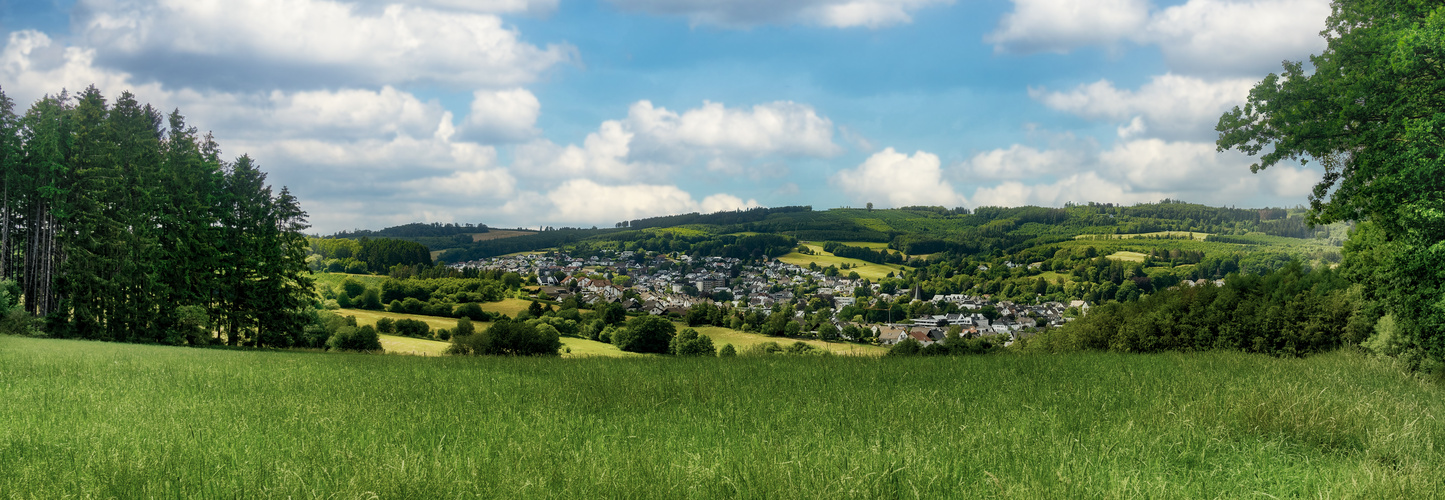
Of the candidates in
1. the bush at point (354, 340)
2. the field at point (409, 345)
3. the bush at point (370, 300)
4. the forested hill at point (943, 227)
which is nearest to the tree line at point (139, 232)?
the bush at point (354, 340)

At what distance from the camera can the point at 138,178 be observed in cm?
3875

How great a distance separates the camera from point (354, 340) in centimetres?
4316

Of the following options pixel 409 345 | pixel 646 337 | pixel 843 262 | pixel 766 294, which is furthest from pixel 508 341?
pixel 843 262

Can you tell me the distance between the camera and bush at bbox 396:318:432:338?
53.0m

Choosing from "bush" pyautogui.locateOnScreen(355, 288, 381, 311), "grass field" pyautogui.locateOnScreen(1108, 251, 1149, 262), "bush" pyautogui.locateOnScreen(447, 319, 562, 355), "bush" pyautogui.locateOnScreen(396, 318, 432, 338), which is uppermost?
"grass field" pyautogui.locateOnScreen(1108, 251, 1149, 262)

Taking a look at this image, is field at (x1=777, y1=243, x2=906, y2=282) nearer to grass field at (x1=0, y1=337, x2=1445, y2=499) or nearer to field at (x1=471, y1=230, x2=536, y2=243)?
field at (x1=471, y1=230, x2=536, y2=243)

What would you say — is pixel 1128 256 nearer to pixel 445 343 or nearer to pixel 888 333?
pixel 888 333

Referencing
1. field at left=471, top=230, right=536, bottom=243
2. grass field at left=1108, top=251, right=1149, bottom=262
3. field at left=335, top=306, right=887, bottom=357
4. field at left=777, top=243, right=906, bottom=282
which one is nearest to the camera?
field at left=335, top=306, right=887, bottom=357

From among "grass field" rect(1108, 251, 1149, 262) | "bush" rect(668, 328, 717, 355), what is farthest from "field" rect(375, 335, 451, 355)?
"grass field" rect(1108, 251, 1149, 262)

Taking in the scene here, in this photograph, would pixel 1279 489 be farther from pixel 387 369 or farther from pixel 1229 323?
pixel 1229 323

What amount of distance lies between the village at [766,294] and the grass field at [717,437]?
2461 centimetres

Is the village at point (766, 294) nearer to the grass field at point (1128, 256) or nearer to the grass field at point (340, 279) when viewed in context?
the grass field at point (340, 279)

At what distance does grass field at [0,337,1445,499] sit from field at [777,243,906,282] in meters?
97.2

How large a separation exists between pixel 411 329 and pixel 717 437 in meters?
53.3
